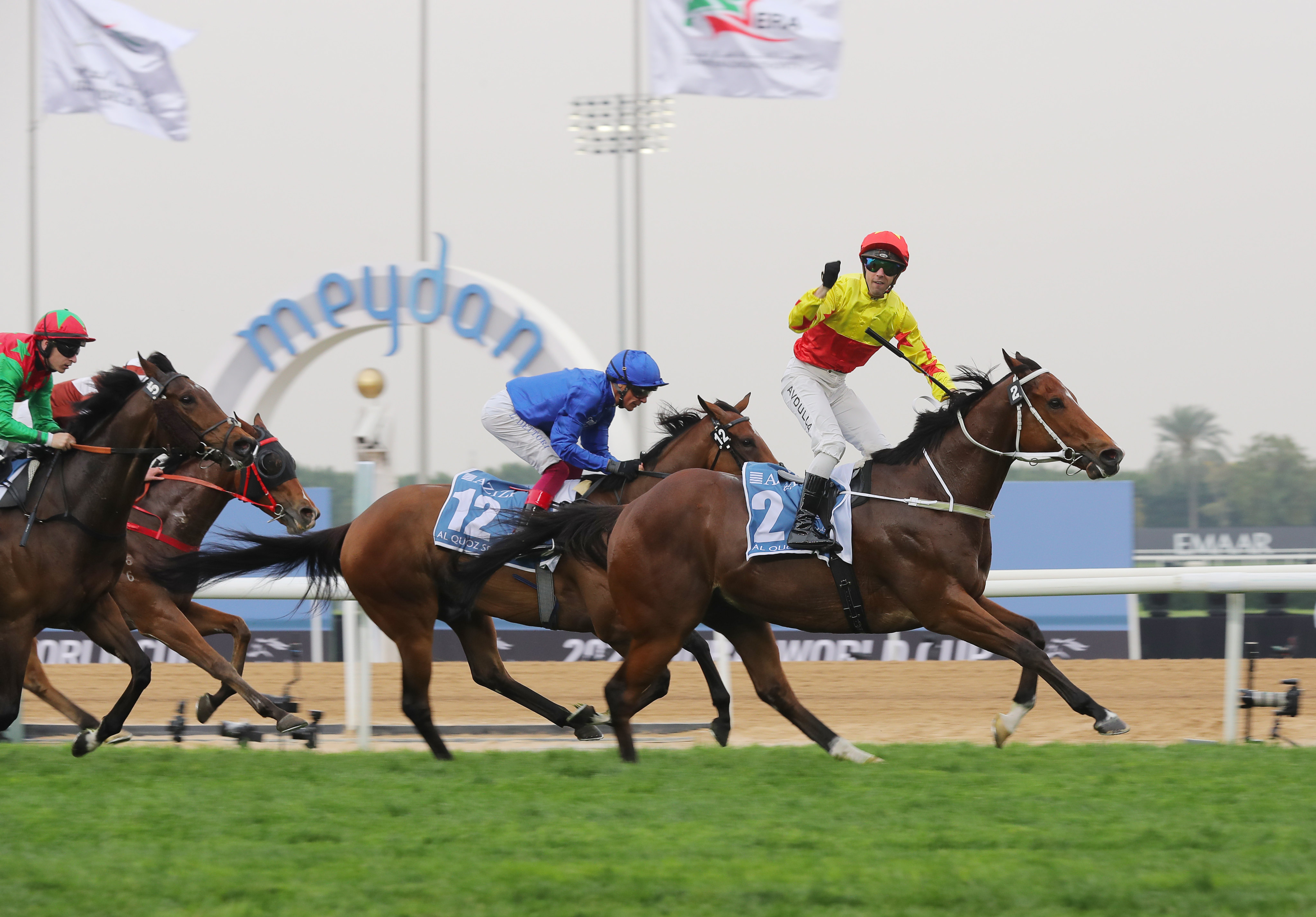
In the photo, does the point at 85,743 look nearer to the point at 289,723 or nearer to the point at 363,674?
the point at 289,723

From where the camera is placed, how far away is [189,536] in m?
6.07

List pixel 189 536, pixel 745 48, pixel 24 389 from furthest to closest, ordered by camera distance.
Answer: pixel 745 48 < pixel 189 536 < pixel 24 389

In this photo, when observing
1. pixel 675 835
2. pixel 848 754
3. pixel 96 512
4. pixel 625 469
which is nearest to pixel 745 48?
pixel 625 469

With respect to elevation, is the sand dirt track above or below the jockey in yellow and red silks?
below

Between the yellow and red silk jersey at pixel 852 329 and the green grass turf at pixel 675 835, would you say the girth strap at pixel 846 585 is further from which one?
the yellow and red silk jersey at pixel 852 329

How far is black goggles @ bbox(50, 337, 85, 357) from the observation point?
15.5ft

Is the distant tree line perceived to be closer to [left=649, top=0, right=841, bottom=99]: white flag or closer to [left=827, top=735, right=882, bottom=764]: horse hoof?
[left=649, top=0, right=841, bottom=99]: white flag

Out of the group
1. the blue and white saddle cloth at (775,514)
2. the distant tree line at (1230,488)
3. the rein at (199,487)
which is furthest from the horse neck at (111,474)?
the distant tree line at (1230,488)

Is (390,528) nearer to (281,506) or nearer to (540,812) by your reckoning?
(281,506)

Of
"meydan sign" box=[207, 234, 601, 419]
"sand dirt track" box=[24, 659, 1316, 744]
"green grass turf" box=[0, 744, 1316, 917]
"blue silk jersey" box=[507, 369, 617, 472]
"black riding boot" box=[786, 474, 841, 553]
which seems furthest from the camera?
"meydan sign" box=[207, 234, 601, 419]

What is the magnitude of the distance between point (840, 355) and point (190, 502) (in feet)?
10.1

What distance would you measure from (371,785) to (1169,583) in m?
3.28

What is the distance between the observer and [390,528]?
5129 millimetres

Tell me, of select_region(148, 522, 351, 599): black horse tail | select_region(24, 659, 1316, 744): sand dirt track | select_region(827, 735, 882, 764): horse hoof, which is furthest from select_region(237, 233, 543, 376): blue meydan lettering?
select_region(827, 735, 882, 764): horse hoof
